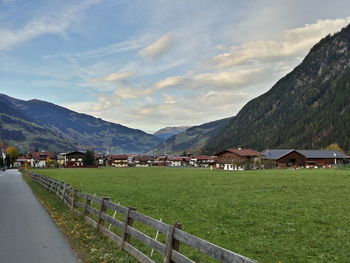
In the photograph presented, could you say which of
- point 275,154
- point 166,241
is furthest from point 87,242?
point 275,154

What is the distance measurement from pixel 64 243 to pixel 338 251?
32.5ft

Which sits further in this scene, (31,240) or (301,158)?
(301,158)

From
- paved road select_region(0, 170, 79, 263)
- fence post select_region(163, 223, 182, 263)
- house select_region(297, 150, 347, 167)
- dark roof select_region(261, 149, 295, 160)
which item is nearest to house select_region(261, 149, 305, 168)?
dark roof select_region(261, 149, 295, 160)

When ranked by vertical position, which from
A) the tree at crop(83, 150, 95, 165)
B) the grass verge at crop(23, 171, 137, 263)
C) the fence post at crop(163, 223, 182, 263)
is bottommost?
the grass verge at crop(23, 171, 137, 263)

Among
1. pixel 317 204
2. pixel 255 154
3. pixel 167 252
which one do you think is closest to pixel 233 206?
pixel 317 204

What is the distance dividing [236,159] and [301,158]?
32214mm

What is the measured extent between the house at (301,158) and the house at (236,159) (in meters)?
6.20

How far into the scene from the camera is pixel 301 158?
15225 cm

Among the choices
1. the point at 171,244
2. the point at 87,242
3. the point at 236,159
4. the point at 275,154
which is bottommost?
the point at 87,242

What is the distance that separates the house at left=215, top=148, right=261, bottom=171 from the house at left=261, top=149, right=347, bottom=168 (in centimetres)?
620

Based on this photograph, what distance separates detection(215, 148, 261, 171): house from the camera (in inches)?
5168

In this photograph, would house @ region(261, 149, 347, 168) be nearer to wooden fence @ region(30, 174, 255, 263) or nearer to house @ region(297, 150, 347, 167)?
house @ region(297, 150, 347, 167)

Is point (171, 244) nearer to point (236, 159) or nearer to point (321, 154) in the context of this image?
point (236, 159)

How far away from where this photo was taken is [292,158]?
15012 cm
